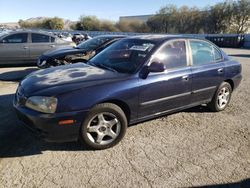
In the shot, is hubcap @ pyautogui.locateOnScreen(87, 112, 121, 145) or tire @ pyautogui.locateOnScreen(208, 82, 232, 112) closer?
hubcap @ pyautogui.locateOnScreen(87, 112, 121, 145)

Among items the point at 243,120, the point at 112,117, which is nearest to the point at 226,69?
the point at 243,120

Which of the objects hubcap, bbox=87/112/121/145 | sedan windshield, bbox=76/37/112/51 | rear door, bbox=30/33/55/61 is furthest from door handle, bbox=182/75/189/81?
rear door, bbox=30/33/55/61

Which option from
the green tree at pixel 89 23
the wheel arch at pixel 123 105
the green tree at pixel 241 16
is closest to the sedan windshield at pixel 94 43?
the wheel arch at pixel 123 105

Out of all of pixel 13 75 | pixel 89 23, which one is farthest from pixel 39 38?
pixel 89 23

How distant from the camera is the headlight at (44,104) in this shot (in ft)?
11.0

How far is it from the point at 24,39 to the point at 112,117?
310 inches

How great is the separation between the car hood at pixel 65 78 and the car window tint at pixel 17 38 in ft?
21.7

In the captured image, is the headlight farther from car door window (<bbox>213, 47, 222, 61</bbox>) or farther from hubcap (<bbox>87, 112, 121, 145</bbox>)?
car door window (<bbox>213, 47, 222, 61</bbox>)

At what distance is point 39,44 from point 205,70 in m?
7.50

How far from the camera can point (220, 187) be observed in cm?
303

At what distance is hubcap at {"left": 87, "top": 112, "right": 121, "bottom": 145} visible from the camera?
3668 millimetres

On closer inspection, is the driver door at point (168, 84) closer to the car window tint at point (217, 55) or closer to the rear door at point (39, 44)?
the car window tint at point (217, 55)

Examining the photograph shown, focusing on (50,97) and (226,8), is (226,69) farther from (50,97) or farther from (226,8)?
(226,8)

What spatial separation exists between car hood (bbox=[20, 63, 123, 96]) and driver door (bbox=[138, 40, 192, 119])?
1.78ft
